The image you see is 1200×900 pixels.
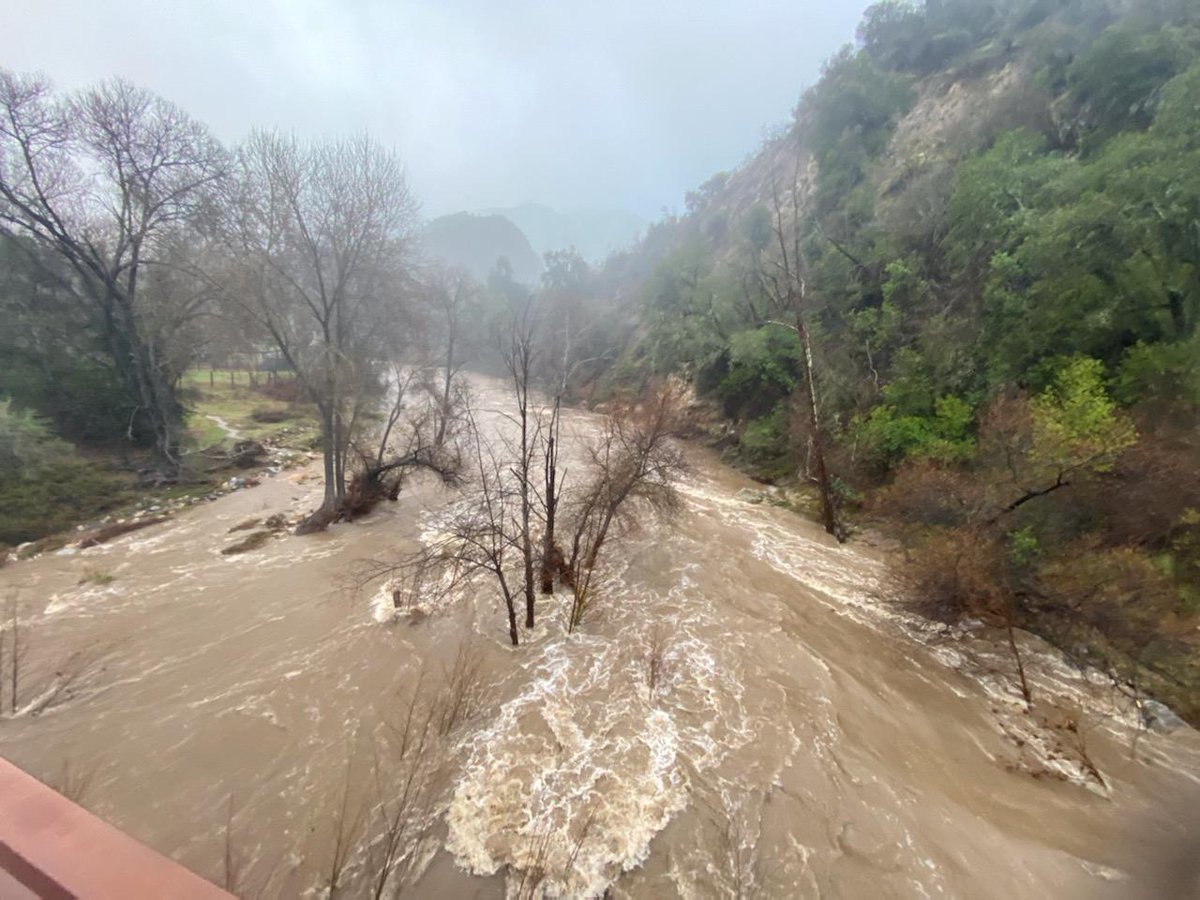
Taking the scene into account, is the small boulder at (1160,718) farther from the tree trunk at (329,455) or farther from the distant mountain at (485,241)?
the distant mountain at (485,241)

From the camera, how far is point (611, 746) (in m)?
6.28

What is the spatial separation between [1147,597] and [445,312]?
73.5ft

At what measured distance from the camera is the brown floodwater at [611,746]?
489cm

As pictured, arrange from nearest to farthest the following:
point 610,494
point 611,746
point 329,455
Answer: point 611,746 → point 610,494 → point 329,455

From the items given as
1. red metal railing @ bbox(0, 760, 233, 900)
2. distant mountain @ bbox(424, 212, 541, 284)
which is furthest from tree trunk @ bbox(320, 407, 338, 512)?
distant mountain @ bbox(424, 212, 541, 284)

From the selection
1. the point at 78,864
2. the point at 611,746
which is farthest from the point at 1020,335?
the point at 78,864

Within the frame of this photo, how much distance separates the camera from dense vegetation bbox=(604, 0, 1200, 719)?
7.86m

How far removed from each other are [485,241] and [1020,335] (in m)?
170

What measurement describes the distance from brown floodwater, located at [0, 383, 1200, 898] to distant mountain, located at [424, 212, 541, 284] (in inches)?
5700

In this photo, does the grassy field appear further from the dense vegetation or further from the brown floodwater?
the dense vegetation

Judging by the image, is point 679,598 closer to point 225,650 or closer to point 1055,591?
point 1055,591

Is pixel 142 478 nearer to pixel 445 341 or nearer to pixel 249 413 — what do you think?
pixel 445 341

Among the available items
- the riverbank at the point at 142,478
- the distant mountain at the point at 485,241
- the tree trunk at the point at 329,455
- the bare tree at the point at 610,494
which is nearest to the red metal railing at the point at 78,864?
the bare tree at the point at 610,494

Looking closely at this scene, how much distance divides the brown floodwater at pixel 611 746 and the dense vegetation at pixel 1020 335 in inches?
62.8
